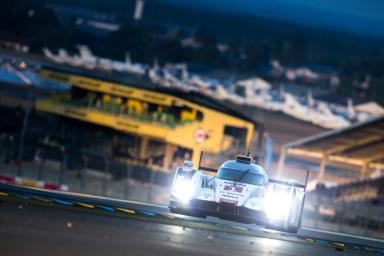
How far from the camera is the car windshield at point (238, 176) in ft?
84.0

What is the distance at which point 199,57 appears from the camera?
19912cm

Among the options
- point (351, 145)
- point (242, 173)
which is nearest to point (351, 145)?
point (351, 145)

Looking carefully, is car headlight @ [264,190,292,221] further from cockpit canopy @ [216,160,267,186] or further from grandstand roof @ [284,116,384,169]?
grandstand roof @ [284,116,384,169]

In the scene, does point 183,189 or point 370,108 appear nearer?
point 183,189

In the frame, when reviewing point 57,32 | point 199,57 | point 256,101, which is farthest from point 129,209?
point 199,57

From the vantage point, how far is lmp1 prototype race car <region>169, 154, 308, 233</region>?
25.2m

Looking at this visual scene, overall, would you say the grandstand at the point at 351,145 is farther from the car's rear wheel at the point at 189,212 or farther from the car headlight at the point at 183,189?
the car's rear wheel at the point at 189,212

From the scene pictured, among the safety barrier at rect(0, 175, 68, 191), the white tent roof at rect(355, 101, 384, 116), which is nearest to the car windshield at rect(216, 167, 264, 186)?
the safety barrier at rect(0, 175, 68, 191)

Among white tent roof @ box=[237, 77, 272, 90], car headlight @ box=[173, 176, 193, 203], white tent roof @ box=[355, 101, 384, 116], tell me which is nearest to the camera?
car headlight @ box=[173, 176, 193, 203]

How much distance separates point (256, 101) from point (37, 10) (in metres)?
77.9

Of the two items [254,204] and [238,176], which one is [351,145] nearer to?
[238,176]

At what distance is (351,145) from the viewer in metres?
53.9

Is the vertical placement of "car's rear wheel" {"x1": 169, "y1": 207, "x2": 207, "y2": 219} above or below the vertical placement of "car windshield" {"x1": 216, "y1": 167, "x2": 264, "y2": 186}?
below

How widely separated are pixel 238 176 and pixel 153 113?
38708mm
